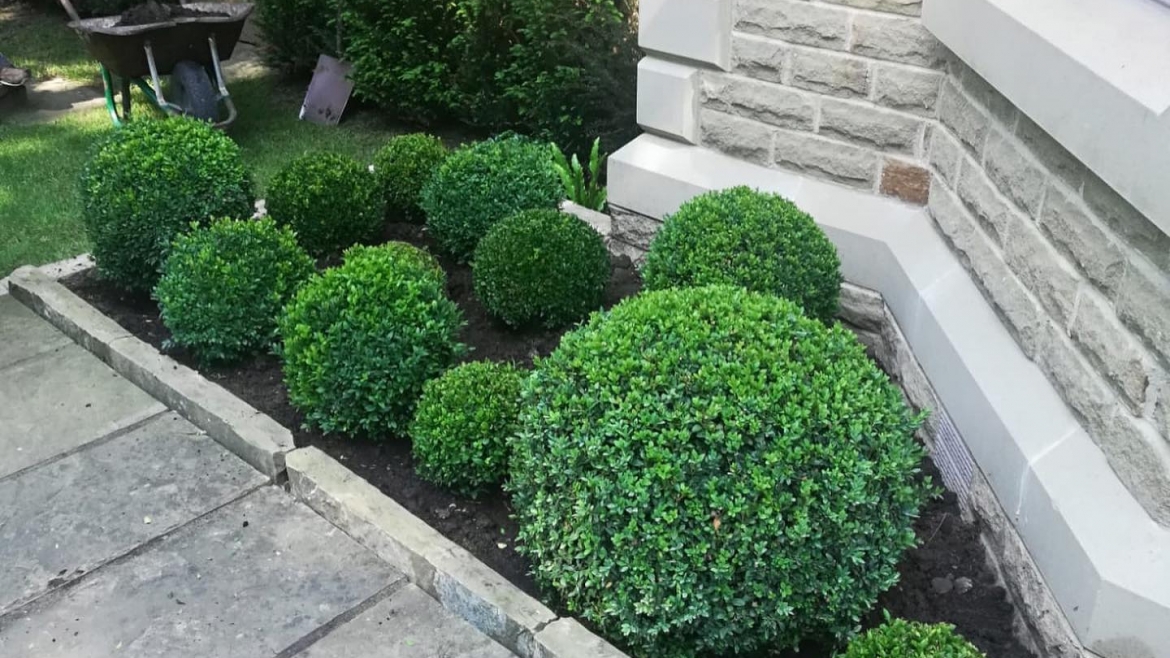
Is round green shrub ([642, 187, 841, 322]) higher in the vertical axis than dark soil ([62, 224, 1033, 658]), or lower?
higher

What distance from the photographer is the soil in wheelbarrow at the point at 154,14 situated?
7.77 metres

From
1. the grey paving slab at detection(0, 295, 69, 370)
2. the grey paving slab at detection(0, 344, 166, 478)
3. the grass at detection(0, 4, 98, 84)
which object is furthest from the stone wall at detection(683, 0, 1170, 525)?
the grass at detection(0, 4, 98, 84)

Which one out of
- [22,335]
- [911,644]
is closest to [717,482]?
[911,644]

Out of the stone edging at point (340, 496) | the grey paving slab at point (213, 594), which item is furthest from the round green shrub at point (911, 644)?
the grey paving slab at point (213, 594)

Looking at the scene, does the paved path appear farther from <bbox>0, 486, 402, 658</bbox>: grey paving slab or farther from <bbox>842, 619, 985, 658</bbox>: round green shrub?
<bbox>842, 619, 985, 658</bbox>: round green shrub

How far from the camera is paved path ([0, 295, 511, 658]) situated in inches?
126

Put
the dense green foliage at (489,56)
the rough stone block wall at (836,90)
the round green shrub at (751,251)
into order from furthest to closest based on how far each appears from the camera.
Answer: the dense green foliage at (489,56) < the rough stone block wall at (836,90) < the round green shrub at (751,251)

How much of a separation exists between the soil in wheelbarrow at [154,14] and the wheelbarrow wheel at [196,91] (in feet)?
1.33

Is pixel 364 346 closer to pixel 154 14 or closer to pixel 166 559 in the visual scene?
pixel 166 559

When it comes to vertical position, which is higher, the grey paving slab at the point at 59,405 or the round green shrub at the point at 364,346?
the round green shrub at the point at 364,346

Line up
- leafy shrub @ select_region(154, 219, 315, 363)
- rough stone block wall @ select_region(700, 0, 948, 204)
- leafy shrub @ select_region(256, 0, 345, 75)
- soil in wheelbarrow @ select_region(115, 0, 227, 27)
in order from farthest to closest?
leafy shrub @ select_region(256, 0, 345, 75) → soil in wheelbarrow @ select_region(115, 0, 227, 27) → leafy shrub @ select_region(154, 219, 315, 363) → rough stone block wall @ select_region(700, 0, 948, 204)

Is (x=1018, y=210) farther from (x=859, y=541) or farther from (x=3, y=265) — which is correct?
(x=3, y=265)

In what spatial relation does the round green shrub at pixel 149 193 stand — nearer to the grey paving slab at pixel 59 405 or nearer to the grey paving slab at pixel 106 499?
the grey paving slab at pixel 59 405

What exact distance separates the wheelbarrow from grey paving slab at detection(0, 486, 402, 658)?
4.80m
